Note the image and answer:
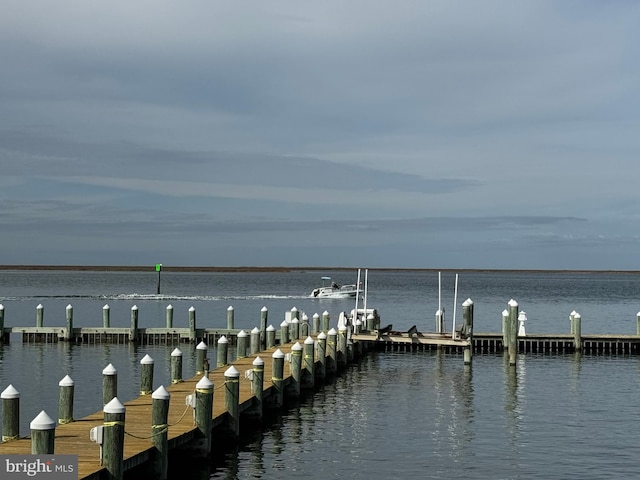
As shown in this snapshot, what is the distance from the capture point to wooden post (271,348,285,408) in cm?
2803

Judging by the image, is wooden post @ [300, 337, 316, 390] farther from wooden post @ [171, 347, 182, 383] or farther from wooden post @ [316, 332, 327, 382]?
wooden post @ [171, 347, 182, 383]

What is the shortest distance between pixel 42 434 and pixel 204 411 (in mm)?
5971

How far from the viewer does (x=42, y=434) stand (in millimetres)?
14734

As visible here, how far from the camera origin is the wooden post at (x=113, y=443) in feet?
51.9

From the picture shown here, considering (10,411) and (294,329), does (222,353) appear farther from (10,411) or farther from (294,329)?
(10,411)

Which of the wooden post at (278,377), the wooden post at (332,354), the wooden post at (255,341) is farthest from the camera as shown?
the wooden post at (332,354)

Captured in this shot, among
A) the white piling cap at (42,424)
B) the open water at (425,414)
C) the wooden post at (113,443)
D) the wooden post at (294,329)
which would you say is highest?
the wooden post at (294,329)

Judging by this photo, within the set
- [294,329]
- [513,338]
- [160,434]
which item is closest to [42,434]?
[160,434]

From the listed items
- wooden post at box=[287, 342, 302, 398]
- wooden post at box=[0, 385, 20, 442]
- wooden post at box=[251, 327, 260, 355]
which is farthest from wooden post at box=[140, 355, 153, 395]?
wooden post at box=[251, 327, 260, 355]

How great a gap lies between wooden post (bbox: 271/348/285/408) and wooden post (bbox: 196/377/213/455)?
294 inches

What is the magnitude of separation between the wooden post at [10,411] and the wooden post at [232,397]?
578 centimetres

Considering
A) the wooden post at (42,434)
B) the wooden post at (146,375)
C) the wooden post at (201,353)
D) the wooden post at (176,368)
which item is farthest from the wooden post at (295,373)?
the wooden post at (42,434)

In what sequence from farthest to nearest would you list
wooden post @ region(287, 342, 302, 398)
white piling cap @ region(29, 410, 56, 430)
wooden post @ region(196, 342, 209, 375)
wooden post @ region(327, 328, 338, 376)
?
wooden post @ region(327, 328, 338, 376)
wooden post @ region(287, 342, 302, 398)
wooden post @ region(196, 342, 209, 375)
white piling cap @ region(29, 410, 56, 430)

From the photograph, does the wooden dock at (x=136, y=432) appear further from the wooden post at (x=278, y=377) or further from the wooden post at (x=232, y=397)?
the wooden post at (x=278, y=377)
